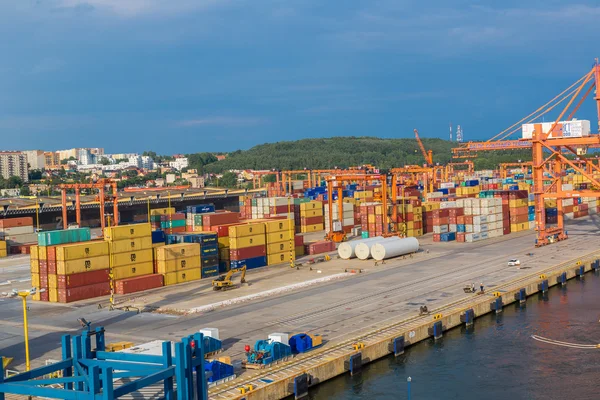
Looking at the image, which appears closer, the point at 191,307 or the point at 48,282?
the point at 191,307

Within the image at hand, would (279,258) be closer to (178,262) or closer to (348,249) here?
(348,249)

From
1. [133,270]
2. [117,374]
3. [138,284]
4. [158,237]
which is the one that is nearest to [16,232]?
[158,237]

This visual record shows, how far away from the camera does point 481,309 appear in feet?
116

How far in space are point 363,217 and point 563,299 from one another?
2649cm

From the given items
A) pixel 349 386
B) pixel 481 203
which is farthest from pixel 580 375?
pixel 481 203

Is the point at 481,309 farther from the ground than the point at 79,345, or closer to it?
closer to it

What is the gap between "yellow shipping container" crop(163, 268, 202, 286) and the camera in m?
43.5

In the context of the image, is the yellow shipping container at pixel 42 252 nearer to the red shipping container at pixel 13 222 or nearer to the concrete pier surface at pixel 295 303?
the concrete pier surface at pixel 295 303

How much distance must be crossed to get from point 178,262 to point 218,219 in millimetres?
8464

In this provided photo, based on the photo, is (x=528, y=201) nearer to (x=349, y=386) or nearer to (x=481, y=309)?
(x=481, y=309)

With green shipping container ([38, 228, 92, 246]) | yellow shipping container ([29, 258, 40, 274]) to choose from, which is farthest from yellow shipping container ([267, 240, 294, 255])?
yellow shipping container ([29, 258, 40, 274])

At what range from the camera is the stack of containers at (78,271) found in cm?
3897

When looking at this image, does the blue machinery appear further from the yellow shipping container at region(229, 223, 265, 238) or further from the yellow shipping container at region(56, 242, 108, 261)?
the yellow shipping container at region(229, 223, 265, 238)

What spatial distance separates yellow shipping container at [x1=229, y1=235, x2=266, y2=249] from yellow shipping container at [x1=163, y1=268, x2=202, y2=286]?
341 cm
